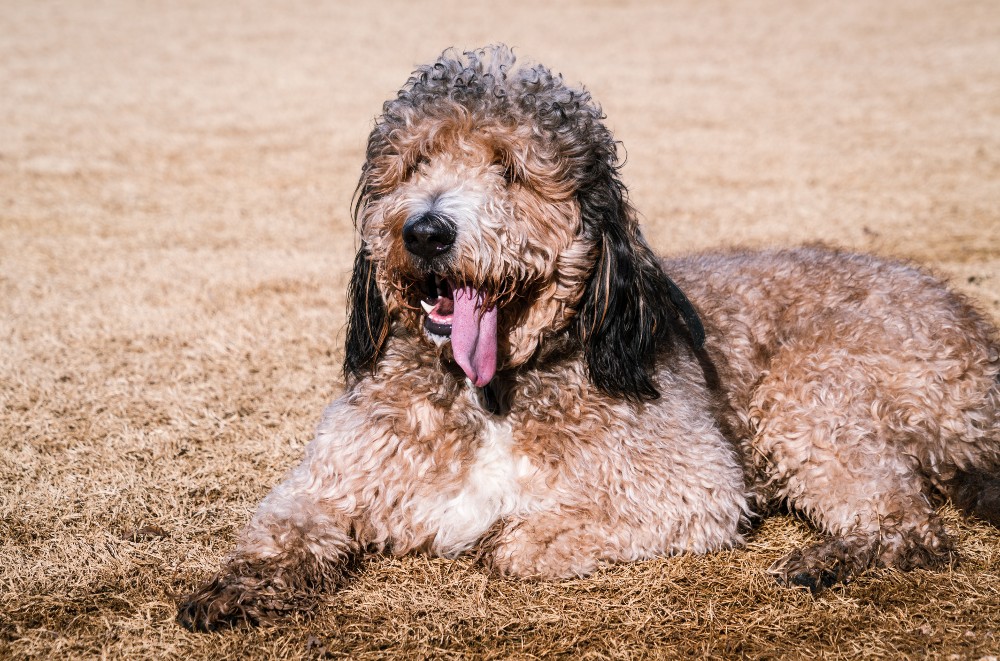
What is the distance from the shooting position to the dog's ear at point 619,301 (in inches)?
134

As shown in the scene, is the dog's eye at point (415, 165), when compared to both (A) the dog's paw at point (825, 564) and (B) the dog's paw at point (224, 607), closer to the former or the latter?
(B) the dog's paw at point (224, 607)

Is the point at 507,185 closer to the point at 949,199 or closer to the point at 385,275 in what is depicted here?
the point at 385,275

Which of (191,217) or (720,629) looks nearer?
(720,629)

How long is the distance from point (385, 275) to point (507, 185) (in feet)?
1.76

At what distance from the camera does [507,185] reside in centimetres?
338

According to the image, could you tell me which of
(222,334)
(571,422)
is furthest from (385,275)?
(222,334)

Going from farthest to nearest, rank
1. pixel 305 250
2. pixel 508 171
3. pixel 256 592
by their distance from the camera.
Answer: pixel 305 250 → pixel 508 171 → pixel 256 592

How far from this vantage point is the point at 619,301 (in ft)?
11.3

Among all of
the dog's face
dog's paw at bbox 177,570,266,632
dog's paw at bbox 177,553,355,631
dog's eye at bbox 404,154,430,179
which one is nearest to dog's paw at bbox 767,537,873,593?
the dog's face

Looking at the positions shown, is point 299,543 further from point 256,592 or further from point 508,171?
point 508,171

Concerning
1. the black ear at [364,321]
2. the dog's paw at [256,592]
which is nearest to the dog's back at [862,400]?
the black ear at [364,321]

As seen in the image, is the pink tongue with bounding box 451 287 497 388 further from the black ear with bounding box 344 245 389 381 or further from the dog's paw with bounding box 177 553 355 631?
the dog's paw with bounding box 177 553 355 631

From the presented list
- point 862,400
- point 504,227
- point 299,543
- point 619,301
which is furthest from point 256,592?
point 862,400

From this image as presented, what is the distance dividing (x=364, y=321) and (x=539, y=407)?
76 centimetres
